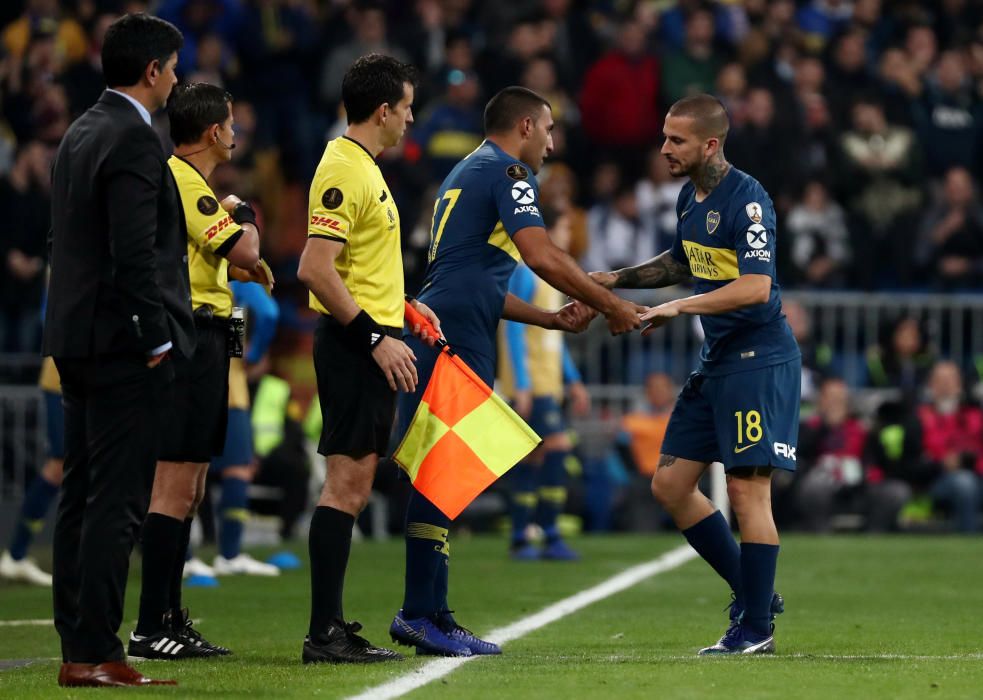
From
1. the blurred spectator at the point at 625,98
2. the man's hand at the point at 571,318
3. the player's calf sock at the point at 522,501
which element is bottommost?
the player's calf sock at the point at 522,501

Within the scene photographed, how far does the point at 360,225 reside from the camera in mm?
7273

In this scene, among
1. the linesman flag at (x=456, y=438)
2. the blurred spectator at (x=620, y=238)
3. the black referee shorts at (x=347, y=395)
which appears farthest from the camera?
the blurred spectator at (x=620, y=238)

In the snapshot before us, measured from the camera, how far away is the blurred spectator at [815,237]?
18219 mm

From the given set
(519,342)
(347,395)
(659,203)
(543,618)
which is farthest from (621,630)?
(659,203)

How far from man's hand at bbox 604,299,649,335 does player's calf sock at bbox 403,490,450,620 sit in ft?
3.75

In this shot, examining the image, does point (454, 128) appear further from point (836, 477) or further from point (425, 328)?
point (425, 328)

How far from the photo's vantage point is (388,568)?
1293 cm

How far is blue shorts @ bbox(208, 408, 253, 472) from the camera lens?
39.5 feet

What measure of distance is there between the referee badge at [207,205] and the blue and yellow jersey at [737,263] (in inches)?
83.6

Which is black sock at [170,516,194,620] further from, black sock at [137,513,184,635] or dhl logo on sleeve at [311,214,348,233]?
dhl logo on sleeve at [311,214,348,233]

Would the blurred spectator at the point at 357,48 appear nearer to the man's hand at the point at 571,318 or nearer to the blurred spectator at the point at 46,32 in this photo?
the blurred spectator at the point at 46,32

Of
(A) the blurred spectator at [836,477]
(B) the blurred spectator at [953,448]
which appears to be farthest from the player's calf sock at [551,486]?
(B) the blurred spectator at [953,448]

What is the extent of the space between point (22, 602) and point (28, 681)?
405cm

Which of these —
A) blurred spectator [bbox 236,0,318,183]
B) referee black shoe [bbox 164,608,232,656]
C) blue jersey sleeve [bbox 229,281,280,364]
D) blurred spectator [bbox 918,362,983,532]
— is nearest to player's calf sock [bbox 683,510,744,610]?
referee black shoe [bbox 164,608,232,656]
